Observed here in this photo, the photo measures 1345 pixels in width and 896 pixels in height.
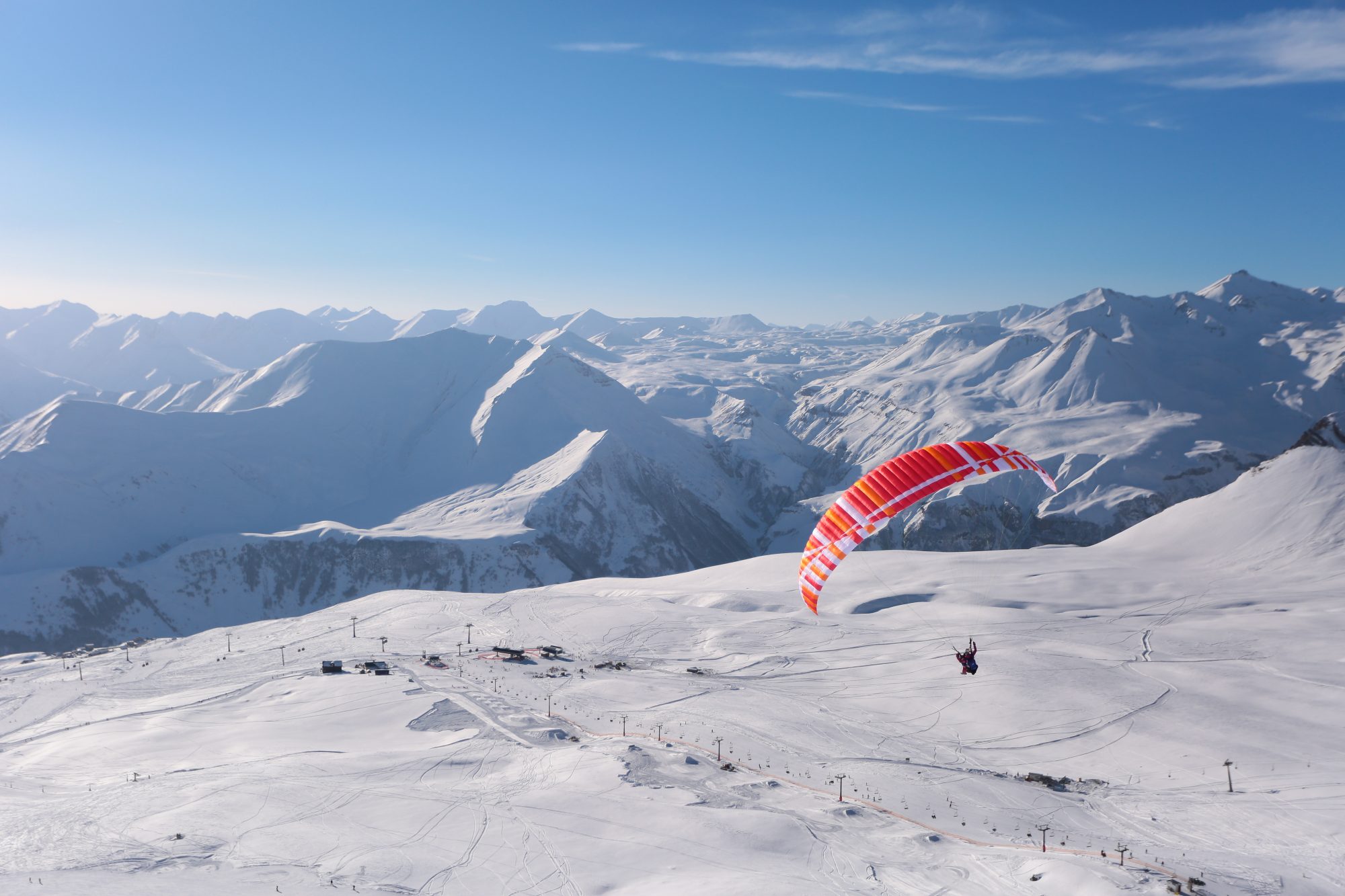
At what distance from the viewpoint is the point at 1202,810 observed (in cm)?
2803

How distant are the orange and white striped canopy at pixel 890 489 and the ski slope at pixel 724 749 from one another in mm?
8579

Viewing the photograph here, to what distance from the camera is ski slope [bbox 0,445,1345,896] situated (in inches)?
918

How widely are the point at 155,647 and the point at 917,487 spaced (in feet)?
209

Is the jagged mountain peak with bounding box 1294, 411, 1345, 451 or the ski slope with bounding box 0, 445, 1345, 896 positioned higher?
the jagged mountain peak with bounding box 1294, 411, 1345, 451

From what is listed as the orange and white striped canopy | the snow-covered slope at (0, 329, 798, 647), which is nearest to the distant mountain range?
the snow-covered slope at (0, 329, 798, 647)

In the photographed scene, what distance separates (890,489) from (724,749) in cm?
1383

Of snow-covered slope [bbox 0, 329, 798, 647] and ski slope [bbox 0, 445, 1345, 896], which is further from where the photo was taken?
snow-covered slope [bbox 0, 329, 798, 647]

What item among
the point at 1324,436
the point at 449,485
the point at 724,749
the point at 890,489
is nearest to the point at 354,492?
the point at 449,485

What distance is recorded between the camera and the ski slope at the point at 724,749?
76.5 feet

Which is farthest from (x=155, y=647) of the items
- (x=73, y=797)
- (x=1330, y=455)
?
(x=1330, y=455)

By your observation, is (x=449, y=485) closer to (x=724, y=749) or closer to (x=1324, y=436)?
(x=724, y=749)

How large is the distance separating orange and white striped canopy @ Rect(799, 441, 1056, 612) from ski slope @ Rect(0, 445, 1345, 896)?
8.58 m

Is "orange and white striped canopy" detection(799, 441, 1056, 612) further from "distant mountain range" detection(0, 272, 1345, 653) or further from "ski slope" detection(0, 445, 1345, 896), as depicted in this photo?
"distant mountain range" detection(0, 272, 1345, 653)

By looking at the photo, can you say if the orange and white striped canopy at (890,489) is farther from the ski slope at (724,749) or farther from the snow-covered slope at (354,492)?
the snow-covered slope at (354,492)
